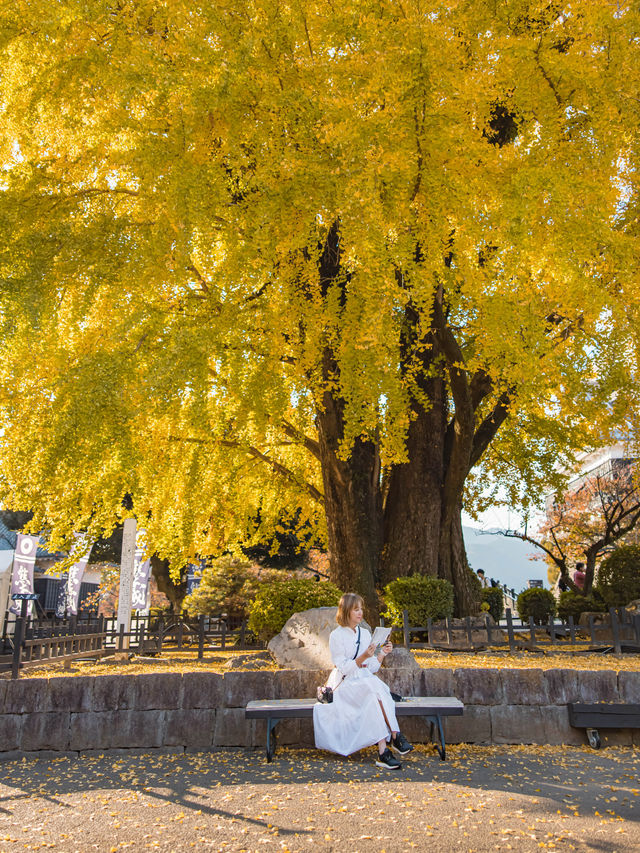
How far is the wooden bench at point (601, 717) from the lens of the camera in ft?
17.9

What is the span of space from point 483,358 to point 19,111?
683cm

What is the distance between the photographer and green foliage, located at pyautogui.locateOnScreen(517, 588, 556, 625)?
56.1 feet

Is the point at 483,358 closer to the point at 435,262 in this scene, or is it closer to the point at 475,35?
the point at 435,262

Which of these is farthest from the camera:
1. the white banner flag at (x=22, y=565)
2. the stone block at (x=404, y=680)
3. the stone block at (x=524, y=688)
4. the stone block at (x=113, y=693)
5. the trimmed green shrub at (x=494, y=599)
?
the trimmed green shrub at (x=494, y=599)

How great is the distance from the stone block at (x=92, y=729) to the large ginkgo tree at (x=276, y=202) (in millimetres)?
2773

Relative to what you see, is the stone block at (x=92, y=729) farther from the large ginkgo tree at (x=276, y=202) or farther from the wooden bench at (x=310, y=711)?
the large ginkgo tree at (x=276, y=202)

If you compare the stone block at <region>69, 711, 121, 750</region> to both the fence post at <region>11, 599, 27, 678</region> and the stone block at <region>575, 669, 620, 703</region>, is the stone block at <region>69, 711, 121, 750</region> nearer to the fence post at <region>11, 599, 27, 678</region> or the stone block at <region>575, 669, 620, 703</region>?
the fence post at <region>11, 599, 27, 678</region>

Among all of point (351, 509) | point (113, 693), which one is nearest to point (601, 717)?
point (113, 693)

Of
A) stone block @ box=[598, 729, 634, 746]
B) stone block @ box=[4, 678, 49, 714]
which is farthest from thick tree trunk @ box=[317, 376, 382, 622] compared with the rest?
stone block @ box=[4, 678, 49, 714]

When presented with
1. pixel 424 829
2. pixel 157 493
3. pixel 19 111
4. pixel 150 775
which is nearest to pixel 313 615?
pixel 150 775

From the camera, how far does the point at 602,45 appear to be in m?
9.14

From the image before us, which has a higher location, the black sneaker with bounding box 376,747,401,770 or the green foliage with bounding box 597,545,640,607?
the green foliage with bounding box 597,545,640,607

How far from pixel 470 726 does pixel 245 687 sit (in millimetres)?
2016

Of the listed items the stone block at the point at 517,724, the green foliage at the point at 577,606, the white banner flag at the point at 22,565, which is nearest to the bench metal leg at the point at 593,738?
the stone block at the point at 517,724
